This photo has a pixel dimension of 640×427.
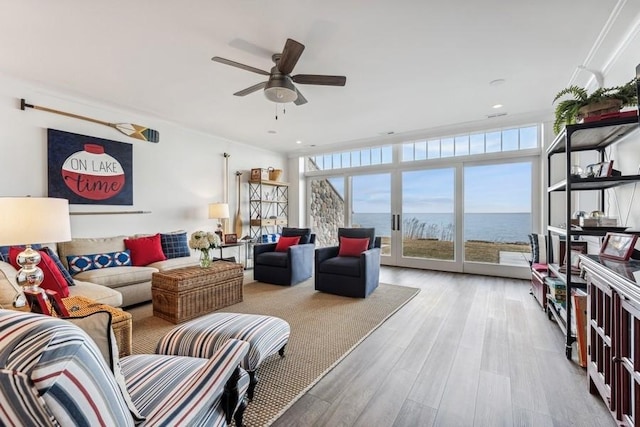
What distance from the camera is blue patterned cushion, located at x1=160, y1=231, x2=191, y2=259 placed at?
13.6 ft

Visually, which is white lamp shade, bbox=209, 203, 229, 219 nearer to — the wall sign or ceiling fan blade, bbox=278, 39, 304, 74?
the wall sign

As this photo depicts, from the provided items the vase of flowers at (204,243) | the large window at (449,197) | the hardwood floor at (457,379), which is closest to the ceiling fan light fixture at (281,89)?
the vase of flowers at (204,243)

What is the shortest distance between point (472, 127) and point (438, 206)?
4.90 feet

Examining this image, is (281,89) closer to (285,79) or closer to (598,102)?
(285,79)

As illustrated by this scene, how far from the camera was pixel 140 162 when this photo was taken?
431 cm

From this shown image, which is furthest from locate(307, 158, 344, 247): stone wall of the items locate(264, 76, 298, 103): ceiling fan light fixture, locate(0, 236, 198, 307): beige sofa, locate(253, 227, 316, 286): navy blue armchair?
locate(264, 76, 298, 103): ceiling fan light fixture

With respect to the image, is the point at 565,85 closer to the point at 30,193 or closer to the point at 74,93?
the point at 74,93

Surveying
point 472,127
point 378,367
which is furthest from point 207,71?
point 472,127

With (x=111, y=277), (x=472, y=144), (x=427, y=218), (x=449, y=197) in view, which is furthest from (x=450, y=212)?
(x=111, y=277)

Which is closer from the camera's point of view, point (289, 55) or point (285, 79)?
point (289, 55)

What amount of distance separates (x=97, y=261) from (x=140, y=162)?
161 cm

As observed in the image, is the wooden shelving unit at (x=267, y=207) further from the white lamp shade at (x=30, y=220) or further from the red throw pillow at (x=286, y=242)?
the white lamp shade at (x=30, y=220)

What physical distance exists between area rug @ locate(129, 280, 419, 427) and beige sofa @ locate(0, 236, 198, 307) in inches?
8.4

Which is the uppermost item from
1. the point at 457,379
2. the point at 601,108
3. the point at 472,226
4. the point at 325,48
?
the point at 325,48
